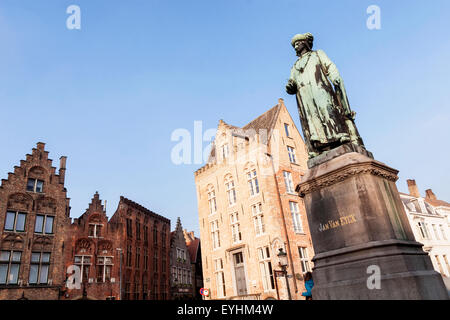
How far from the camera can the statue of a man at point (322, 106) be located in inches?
256

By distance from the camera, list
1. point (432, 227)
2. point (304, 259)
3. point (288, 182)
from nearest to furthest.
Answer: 1. point (304, 259)
2. point (288, 182)
3. point (432, 227)

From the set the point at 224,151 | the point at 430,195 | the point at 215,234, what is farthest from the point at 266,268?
the point at 430,195

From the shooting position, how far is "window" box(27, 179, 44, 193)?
83.4ft

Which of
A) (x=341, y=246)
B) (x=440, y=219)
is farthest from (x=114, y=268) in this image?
(x=440, y=219)

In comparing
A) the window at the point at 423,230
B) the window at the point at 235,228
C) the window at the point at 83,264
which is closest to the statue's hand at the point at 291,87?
the window at the point at 235,228

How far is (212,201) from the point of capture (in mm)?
27609

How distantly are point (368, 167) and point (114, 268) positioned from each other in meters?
28.1

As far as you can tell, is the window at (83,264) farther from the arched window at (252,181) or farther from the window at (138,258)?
the arched window at (252,181)

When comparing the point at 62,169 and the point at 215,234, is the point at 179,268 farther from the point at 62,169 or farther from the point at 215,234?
the point at 62,169

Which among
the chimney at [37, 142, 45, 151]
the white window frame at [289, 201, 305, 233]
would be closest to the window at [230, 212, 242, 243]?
the white window frame at [289, 201, 305, 233]

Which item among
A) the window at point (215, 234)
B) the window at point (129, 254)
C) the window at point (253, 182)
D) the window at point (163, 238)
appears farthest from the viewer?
the window at point (163, 238)

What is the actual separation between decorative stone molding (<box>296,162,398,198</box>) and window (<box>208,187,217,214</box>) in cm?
2158

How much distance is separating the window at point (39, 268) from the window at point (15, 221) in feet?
7.47

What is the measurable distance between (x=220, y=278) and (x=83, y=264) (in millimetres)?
12005
